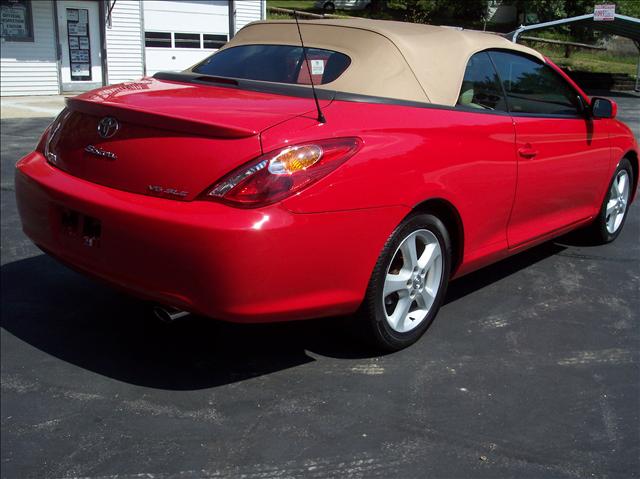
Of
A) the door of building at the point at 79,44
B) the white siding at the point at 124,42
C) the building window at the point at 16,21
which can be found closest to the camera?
the building window at the point at 16,21

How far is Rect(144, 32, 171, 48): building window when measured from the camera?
2025cm

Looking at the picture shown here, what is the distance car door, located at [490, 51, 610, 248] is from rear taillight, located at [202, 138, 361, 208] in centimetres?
157

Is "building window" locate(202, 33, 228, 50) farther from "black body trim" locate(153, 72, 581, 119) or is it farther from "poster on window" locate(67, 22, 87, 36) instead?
"black body trim" locate(153, 72, 581, 119)

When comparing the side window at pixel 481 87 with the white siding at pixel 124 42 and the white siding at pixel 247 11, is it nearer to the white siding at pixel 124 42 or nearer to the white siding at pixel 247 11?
the white siding at pixel 124 42

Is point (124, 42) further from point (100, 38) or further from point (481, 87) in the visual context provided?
point (481, 87)

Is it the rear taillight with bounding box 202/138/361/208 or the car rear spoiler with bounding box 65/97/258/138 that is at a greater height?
the car rear spoiler with bounding box 65/97/258/138

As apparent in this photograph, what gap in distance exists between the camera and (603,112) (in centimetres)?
473

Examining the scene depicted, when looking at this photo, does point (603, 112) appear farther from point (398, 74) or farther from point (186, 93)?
point (186, 93)

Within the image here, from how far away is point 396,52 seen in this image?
368 cm

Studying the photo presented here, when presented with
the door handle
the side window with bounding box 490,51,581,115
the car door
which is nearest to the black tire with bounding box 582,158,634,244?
the car door

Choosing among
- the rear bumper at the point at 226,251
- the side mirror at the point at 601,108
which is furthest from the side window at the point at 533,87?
the rear bumper at the point at 226,251

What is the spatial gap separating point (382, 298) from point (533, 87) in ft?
6.37

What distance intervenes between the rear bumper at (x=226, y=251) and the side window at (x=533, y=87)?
1.46 meters

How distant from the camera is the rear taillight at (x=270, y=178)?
2.76m
